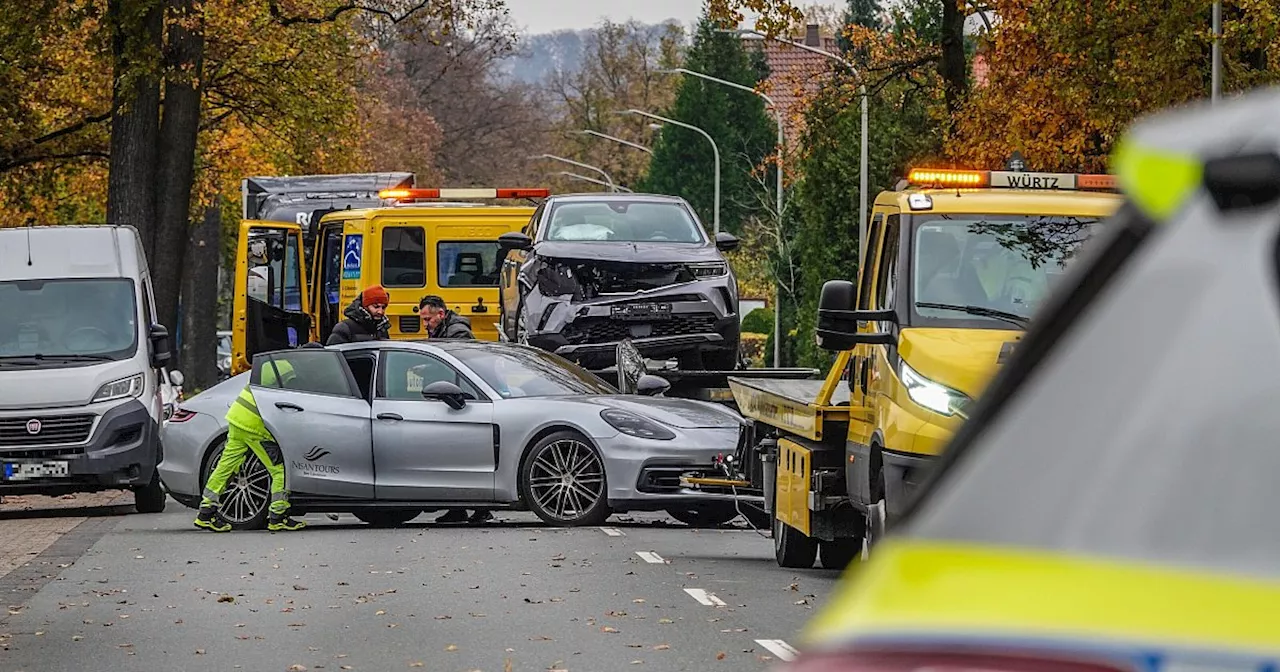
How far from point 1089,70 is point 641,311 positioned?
8.95 meters

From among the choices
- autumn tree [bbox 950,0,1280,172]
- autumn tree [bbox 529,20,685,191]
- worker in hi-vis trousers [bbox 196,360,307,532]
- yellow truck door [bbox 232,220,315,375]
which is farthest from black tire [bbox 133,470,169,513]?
autumn tree [bbox 529,20,685,191]

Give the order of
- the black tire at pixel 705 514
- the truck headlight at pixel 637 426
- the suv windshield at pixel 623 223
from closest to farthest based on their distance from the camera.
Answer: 1. the truck headlight at pixel 637 426
2. the black tire at pixel 705 514
3. the suv windshield at pixel 623 223

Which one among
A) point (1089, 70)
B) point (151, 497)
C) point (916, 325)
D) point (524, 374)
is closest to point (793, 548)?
point (916, 325)

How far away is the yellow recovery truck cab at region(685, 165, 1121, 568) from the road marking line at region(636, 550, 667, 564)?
1.07 meters

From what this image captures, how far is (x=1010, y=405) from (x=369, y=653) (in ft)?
27.1

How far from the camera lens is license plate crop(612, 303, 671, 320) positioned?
834 inches

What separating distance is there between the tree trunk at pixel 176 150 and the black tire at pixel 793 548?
19040 millimetres

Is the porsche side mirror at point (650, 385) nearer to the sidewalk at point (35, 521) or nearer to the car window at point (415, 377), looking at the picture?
the car window at point (415, 377)

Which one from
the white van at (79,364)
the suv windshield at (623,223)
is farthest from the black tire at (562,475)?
the white van at (79,364)

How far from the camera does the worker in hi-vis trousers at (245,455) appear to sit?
1750 centimetres

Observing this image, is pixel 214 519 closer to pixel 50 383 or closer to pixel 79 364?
pixel 50 383

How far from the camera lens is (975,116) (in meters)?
31.3

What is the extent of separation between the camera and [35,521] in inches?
805

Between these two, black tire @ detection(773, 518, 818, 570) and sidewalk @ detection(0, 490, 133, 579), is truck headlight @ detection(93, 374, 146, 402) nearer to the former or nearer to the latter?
sidewalk @ detection(0, 490, 133, 579)
